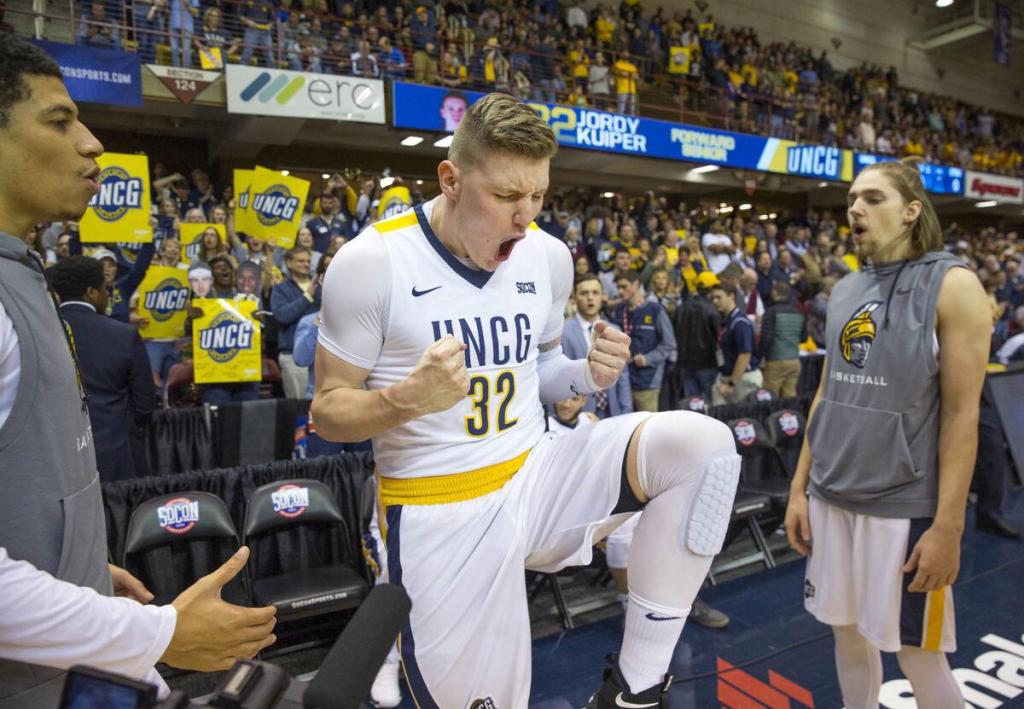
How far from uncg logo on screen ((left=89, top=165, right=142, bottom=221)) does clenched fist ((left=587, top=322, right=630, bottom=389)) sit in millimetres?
5549

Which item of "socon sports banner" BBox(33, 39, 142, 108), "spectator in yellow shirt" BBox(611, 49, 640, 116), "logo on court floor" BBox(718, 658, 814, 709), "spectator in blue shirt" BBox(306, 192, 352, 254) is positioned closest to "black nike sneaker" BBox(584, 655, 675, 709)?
"logo on court floor" BBox(718, 658, 814, 709)

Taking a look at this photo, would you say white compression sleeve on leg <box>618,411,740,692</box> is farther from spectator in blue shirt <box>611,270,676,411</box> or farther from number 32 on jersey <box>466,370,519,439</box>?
spectator in blue shirt <box>611,270,676,411</box>

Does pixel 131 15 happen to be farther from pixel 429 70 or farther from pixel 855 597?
pixel 855 597

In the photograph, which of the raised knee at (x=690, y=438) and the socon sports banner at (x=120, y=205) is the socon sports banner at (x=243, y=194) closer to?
the socon sports banner at (x=120, y=205)

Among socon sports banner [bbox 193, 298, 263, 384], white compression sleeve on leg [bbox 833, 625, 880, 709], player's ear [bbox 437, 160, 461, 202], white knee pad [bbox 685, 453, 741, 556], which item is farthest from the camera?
socon sports banner [bbox 193, 298, 263, 384]

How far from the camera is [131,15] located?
34.2ft

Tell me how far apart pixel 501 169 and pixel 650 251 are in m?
10.6

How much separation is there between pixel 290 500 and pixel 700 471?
9.20ft

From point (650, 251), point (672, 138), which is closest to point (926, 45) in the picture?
point (672, 138)

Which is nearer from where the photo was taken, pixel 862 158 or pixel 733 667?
pixel 733 667

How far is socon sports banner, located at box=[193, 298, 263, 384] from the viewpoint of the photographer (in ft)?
18.0

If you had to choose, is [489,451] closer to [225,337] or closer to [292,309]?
[225,337]

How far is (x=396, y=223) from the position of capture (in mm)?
1788

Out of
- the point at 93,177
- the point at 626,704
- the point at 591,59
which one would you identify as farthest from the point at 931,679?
the point at 591,59
